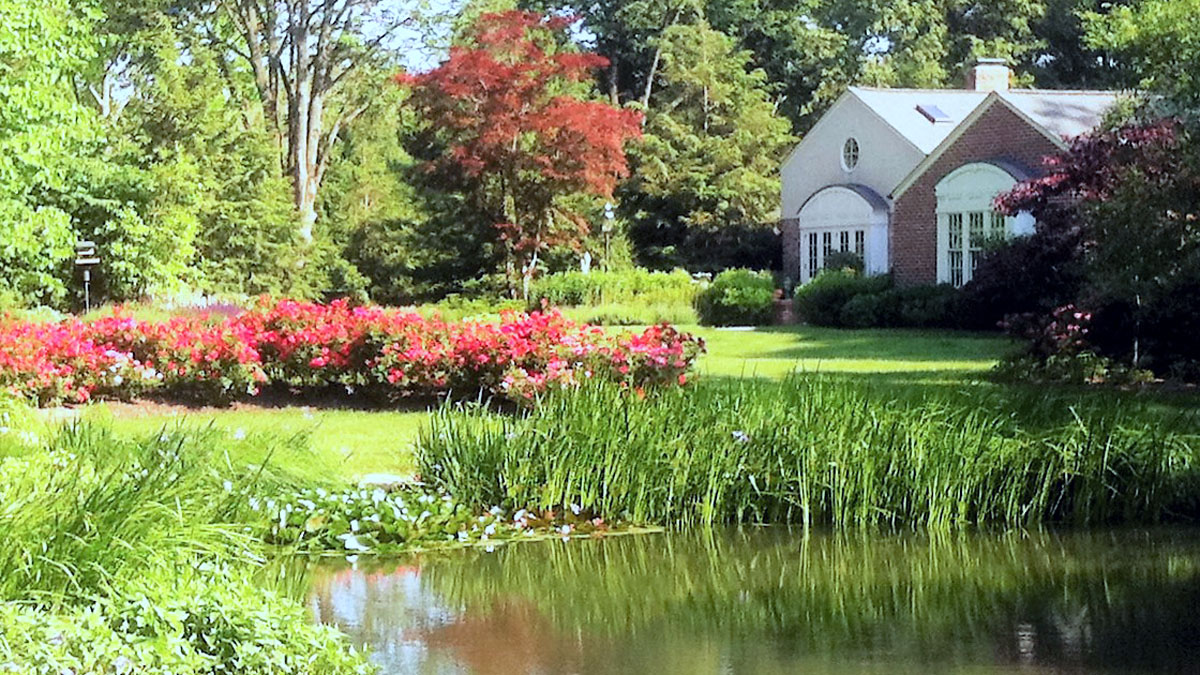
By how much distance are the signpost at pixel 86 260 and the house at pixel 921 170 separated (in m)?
15.6

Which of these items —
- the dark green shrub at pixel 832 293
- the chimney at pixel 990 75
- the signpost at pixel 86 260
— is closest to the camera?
the signpost at pixel 86 260

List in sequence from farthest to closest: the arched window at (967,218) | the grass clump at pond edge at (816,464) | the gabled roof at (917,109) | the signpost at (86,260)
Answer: the gabled roof at (917,109)
the arched window at (967,218)
the signpost at (86,260)
the grass clump at pond edge at (816,464)

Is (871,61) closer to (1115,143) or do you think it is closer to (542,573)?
(1115,143)

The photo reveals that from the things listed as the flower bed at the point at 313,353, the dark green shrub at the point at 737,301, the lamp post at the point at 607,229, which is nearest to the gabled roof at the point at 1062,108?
the dark green shrub at the point at 737,301

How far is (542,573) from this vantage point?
8336 mm

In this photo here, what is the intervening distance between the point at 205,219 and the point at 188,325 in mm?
17573

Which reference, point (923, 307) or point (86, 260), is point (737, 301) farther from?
point (86, 260)

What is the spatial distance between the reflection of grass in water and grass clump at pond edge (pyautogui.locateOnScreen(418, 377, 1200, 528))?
0.30 meters

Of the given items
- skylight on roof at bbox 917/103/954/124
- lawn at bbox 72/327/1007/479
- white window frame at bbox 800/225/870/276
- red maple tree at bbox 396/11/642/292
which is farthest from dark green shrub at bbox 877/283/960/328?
skylight on roof at bbox 917/103/954/124

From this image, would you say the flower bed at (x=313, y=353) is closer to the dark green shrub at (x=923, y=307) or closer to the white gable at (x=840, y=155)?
the dark green shrub at (x=923, y=307)

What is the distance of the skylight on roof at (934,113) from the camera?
112 feet

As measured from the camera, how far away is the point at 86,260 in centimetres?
2728

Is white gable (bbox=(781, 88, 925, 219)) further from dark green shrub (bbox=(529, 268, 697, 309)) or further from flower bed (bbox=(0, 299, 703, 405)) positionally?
flower bed (bbox=(0, 299, 703, 405))

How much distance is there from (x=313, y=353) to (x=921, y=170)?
19.5 m
